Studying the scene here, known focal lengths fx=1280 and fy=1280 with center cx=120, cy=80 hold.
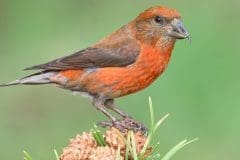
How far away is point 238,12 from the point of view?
45.0ft

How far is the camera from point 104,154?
5.22m

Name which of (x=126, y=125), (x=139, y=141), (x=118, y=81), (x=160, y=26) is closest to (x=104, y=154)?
(x=139, y=141)

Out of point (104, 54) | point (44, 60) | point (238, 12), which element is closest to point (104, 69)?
point (104, 54)

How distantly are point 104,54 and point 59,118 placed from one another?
344 cm

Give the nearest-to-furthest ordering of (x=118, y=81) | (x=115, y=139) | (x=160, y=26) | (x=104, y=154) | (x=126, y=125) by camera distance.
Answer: (x=104, y=154) → (x=115, y=139) → (x=126, y=125) → (x=118, y=81) → (x=160, y=26)

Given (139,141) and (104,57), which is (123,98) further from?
(139,141)

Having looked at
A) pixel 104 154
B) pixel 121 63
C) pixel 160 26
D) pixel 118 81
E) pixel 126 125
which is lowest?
pixel 104 154

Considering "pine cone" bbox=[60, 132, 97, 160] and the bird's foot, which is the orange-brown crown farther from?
"pine cone" bbox=[60, 132, 97, 160]

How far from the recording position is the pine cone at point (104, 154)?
17.1 ft

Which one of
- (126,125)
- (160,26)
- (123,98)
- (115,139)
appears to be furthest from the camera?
(123,98)

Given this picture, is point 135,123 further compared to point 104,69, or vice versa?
point 104,69

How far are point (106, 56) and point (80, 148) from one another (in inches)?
108

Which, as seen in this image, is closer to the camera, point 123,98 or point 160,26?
point 160,26

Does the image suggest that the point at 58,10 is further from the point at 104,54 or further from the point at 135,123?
the point at 135,123
